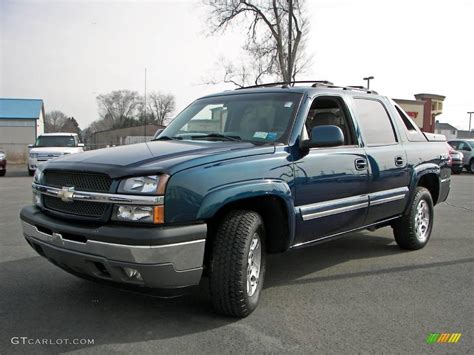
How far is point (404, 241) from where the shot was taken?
577 centimetres

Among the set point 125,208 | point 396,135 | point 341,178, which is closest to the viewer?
point 125,208

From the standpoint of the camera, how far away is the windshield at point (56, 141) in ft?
60.5

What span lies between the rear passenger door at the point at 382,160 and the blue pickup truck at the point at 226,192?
0.02m

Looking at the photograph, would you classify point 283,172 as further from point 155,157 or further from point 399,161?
point 399,161

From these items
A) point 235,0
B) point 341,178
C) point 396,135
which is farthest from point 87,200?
point 235,0

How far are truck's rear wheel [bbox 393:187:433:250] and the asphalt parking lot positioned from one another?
0.77 feet

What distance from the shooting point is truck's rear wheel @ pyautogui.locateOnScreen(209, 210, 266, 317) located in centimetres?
340

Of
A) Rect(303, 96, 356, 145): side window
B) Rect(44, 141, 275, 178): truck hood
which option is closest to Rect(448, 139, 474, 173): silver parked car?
Rect(303, 96, 356, 145): side window

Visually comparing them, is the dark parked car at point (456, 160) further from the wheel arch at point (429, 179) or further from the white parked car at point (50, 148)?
the white parked car at point (50, 148)

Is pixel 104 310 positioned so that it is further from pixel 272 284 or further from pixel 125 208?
pixel 272 284

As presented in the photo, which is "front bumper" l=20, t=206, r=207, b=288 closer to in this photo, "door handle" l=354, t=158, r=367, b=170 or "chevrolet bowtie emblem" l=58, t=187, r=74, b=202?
"chevrolet bowtie emblem" l=58, t=187, r=74, b=202

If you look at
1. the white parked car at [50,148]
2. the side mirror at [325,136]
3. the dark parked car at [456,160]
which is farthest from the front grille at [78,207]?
the dark parked car at [456,160]

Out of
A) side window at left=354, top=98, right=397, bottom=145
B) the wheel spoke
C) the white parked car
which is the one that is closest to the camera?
the wheel spoke

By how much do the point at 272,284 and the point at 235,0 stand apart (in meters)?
26.8
